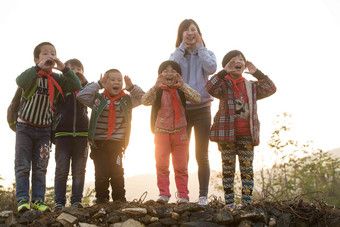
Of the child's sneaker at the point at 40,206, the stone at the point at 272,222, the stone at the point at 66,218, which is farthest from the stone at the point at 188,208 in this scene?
the child's sneaker at the point at 40,206

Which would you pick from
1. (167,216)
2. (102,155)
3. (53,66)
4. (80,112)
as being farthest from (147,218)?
(53,66)

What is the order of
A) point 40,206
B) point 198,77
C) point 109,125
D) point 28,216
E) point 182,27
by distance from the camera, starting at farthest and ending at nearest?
point 182,27 < point 198,77 < point 109,125 < point 40,206 < point 28,216

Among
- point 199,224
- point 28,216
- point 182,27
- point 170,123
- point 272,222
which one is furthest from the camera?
point 182,27

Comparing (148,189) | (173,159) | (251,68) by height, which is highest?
(251,68)

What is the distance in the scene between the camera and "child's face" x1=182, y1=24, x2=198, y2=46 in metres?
4.96

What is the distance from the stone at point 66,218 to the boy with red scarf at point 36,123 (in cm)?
35

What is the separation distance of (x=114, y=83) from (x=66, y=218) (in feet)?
6.27

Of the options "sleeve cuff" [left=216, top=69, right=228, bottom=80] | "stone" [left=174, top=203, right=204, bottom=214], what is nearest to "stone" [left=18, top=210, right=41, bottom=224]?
"stone" [left=174, top=203, right=204, bottom=214]

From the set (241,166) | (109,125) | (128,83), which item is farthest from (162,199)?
(128,83)

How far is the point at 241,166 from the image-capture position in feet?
14.7

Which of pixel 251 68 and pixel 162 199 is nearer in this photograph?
pixel 162 199

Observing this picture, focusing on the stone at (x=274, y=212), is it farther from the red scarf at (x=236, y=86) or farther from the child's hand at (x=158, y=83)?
the child's hand at (x=158, y=83)

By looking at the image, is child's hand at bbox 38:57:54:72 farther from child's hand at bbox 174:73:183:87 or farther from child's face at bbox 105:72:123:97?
child's hand at bbox 174:73:183:87

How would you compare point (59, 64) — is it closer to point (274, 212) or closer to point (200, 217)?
point (200, 217)
